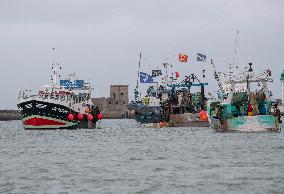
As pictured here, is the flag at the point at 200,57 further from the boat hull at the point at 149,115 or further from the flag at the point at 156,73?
the flag at the point at 156,73

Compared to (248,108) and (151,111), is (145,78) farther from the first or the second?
(248,108)

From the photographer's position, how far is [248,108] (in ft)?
227

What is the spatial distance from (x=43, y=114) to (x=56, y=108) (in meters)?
1.92

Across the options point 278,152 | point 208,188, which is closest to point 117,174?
point 208,188

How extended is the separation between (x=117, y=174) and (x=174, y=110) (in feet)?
281

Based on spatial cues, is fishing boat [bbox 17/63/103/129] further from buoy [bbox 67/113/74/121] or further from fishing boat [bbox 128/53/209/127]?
fishing boat [bbox 128/53/209/127]

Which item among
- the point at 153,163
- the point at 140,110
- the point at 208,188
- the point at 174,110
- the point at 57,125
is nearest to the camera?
the point at 208,188

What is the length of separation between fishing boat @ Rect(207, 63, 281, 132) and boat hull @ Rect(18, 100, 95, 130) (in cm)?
2658

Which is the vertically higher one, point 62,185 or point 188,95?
point 188,95

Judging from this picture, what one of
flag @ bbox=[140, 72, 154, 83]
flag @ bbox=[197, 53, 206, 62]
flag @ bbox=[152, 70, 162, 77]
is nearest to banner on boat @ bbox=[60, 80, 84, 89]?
flag @ bbox=[197, 53, 206, 62]

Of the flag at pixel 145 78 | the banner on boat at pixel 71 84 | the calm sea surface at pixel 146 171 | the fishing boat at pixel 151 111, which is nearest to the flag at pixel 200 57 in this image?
the banner on boat at pixel 71 84

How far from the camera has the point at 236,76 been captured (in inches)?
2844

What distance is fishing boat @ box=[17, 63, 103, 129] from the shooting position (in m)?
92.5

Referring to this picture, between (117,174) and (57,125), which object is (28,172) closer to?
(117,174)
